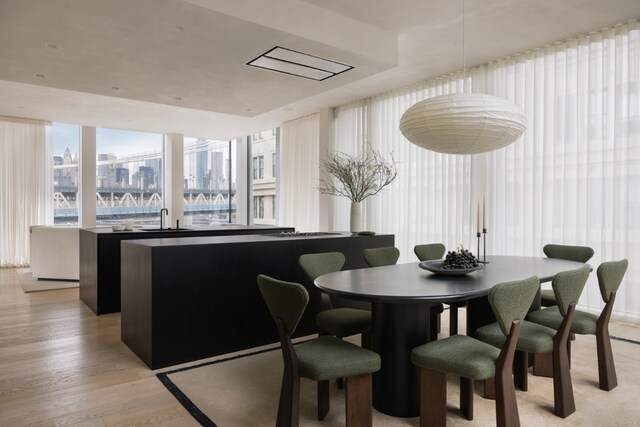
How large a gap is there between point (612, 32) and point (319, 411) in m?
4.60

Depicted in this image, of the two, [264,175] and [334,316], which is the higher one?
[264,175]

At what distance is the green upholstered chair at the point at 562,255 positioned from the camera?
3.47 m

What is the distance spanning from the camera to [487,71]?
17.8 ft

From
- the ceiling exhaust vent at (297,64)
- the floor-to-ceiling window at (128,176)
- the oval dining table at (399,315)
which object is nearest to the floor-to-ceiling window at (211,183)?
the floor-to-ceiling window at (128,176)

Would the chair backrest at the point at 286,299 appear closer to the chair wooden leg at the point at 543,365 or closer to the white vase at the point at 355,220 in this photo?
the chair wooden leg at the point at 543,365

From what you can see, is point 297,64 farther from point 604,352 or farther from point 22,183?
point 22,183

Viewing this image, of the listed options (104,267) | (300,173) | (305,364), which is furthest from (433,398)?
(300,173)

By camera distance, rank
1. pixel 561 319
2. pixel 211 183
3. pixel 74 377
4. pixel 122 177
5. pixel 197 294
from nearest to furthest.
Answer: pixel 561 319 < pixel 74 377 < pixel 197 294 < pixel 122 177 < pixel 211 183

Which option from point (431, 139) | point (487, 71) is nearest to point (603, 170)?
point (487, 71)

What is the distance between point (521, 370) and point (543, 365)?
351 mm

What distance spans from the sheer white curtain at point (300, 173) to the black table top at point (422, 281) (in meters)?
5.22

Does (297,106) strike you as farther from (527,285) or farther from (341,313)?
(527,285)

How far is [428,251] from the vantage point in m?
3.90

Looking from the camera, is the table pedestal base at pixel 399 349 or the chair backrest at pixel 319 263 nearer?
the table pedestal base at pixel 399 349
